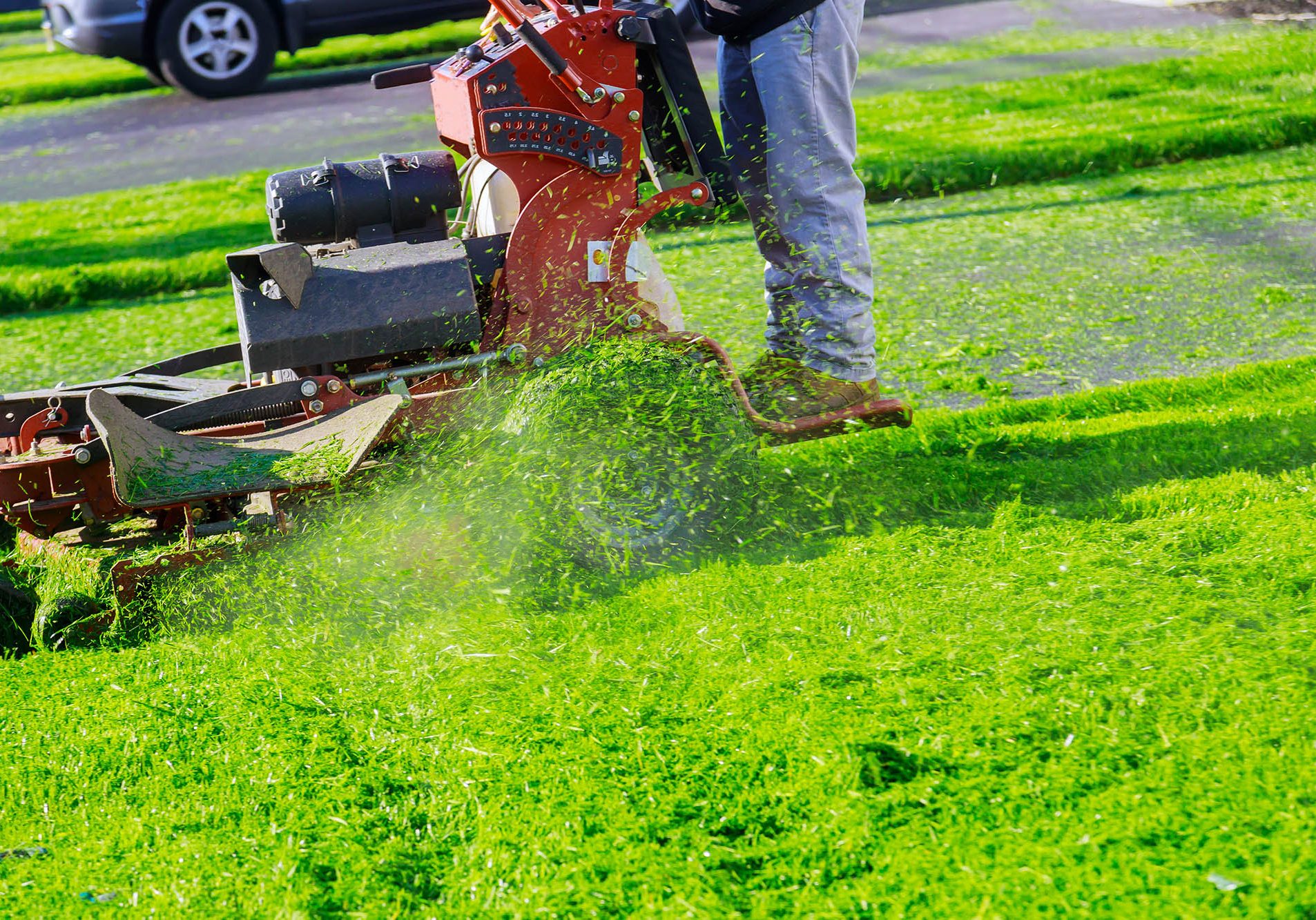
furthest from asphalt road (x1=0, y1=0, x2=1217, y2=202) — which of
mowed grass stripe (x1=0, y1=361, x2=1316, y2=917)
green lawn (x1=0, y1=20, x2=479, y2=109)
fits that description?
mowed grass stripe (x1=0, y1=361, x2=1316, y2=917)

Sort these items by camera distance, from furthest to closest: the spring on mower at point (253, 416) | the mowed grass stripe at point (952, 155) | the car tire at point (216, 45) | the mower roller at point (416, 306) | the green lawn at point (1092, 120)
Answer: the car tire at point (216, 45), the green lawn at point (1092, 120), the mowed grass stripe at point (952, 155), the spring on mower at point (253, 416), the mower roller at point (416, 306)

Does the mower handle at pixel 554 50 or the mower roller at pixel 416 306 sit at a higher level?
the mower handle at pixel 554 50

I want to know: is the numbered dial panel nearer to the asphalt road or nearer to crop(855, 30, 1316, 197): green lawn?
crop(855, 30, 1316, 197): green lawn

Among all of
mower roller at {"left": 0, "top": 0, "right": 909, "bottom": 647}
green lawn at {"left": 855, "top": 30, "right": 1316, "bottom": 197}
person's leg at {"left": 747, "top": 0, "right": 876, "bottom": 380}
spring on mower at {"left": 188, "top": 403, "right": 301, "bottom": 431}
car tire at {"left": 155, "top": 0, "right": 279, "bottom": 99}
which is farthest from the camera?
car tire at {"left": 155, "top": 0, "right": 279, "bottom": 99}

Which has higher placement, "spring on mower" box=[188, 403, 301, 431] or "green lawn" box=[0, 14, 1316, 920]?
"spring on mower" box=[188, 403, 301, 431]

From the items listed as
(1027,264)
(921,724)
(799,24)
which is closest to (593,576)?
(921,724)

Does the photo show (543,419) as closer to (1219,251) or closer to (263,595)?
(263,595)

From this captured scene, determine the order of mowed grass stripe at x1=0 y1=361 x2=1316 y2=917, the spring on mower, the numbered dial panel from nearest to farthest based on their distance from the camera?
1. mowed grass stripe at x1=0 y1=361 x2=1316 y2=917
2. the numbered dial panel
3. the spring on mower

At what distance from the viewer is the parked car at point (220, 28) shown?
1183cm

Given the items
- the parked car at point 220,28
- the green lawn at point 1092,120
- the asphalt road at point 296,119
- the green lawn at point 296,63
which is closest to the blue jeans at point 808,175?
the green lawn at point 1092,120

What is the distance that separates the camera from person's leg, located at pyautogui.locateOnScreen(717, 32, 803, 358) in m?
3.65

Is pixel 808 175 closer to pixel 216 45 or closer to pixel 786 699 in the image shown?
pixel 786 699

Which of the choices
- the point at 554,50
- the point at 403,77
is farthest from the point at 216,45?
the point at 554,50

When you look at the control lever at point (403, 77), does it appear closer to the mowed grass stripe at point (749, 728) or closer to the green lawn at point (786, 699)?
the green lawn at point (786, 699)
